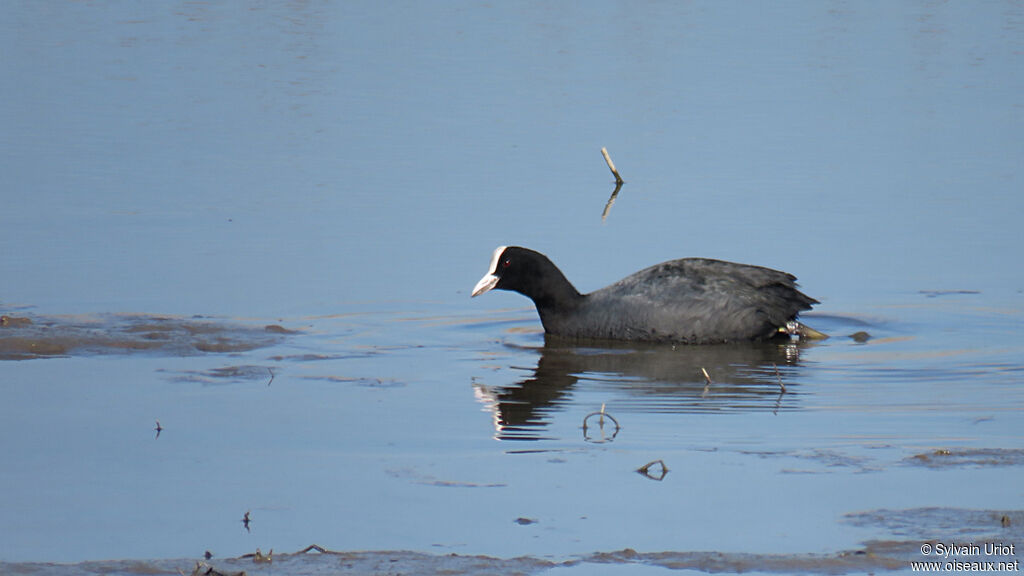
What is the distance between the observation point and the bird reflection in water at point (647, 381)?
883 centimetres

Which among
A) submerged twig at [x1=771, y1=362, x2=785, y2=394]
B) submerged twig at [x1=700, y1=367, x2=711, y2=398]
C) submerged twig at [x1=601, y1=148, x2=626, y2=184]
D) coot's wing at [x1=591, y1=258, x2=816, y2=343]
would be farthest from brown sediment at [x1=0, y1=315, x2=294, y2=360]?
submerged twig at [x1=601, y1=148, x2=626, y2=184]

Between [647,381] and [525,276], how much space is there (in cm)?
201

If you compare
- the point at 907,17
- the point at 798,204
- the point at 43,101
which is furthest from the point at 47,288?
the point at 907,17

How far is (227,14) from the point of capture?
28.9m

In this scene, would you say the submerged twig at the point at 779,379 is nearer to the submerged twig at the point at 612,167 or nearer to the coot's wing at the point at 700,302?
the coot's wing at the point at 700,302

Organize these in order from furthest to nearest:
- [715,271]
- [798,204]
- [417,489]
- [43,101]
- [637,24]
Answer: [637,24]
[43,101]
[798,204]
[715,271]
[417,489]

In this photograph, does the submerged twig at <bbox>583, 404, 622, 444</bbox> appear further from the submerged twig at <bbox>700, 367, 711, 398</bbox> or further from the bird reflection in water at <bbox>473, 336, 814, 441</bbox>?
the submerged twig at <bbox>700, 367, 711, 398</bbox>

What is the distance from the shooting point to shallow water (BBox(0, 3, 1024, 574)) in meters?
6.54

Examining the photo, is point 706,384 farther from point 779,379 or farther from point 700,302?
point 700,302

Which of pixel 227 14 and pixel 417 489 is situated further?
pixel 227 14

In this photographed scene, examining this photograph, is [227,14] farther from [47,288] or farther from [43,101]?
[47,288]

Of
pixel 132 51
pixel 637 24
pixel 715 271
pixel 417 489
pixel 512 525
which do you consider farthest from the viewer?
pixel 637 24

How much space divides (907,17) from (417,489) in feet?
77.3

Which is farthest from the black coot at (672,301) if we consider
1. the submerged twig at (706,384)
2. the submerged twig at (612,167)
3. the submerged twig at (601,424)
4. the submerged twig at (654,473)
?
the submerged twig at (612,167)
